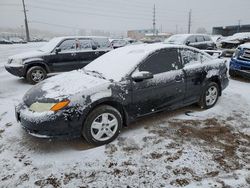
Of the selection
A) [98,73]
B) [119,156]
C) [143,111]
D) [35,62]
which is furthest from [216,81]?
[35,62]

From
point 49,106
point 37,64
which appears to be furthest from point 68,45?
point 49,106

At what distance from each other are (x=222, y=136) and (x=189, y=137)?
58 cm

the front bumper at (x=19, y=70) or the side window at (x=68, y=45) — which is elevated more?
the side window at (x=68, y=45)

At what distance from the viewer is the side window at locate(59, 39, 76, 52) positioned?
27.9 ft

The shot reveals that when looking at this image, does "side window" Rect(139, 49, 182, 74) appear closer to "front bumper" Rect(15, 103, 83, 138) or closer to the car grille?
"front bumper" Rect(15, 103, 83, 138)

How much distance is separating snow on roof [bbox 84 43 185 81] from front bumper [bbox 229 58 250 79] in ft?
13.5

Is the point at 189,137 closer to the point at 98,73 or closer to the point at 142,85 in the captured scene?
the point at 142,85

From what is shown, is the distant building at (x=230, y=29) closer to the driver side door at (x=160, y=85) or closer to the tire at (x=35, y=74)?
the tire at (x=35, y=74)

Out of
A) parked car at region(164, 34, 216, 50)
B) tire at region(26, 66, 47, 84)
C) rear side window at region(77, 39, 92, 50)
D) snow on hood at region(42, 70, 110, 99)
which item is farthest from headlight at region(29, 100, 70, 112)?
parked car at region(164, 34, 216, 50)

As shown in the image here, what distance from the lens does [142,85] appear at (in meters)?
4.24

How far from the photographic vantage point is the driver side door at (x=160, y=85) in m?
4.27

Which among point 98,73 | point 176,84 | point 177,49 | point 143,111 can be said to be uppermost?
point 177,49

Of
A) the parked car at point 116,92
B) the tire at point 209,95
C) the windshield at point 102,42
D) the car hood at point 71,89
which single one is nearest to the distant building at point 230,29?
the windshield at point 102,42

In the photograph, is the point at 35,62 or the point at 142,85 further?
the point at 35,62
